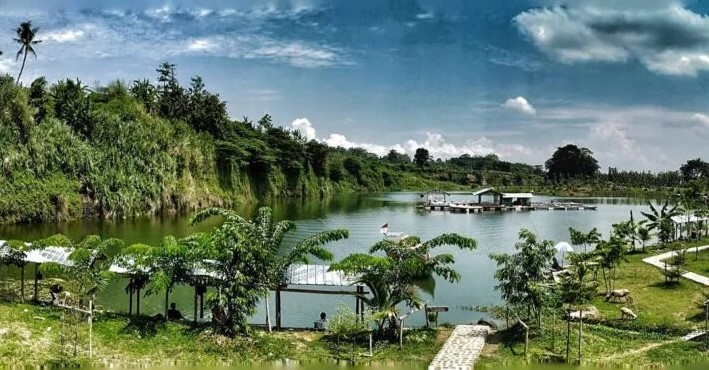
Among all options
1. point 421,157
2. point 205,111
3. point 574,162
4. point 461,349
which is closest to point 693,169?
point 574,162

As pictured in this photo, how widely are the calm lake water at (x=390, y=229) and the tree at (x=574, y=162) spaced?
78634 mm

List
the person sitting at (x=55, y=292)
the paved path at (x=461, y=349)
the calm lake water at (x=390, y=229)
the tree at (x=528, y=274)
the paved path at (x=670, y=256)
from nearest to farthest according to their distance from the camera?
the paved path at (x=461, y=349) < the tree at (x=528, y=274) < the person sitting at (x=55, y=292) < the calm lake water at (x=390, y=229) < the paved path at (x=670, y=256)

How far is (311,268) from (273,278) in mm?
3003

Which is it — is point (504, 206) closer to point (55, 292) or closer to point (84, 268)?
point (55, 292)

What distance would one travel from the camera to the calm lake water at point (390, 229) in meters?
24.6

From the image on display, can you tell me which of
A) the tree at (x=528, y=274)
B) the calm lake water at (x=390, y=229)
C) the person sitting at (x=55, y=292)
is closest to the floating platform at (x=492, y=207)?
the calm lake water at (x=390, y=229)

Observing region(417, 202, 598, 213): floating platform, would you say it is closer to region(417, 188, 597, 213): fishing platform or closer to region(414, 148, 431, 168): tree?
region(417, 188, 597, 213): fishing platform

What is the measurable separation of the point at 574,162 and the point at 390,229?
115591 millimetres

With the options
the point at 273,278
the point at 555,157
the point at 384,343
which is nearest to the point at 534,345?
the point at 384,343

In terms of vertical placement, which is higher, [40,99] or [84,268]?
[40,99]

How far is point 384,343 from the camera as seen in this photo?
59.0 ft

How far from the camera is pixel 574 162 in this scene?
160750 millimetres

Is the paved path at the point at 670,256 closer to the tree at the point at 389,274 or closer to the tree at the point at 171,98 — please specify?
the tree at the point at 389,274

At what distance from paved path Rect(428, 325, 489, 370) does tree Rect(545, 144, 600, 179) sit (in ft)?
490
